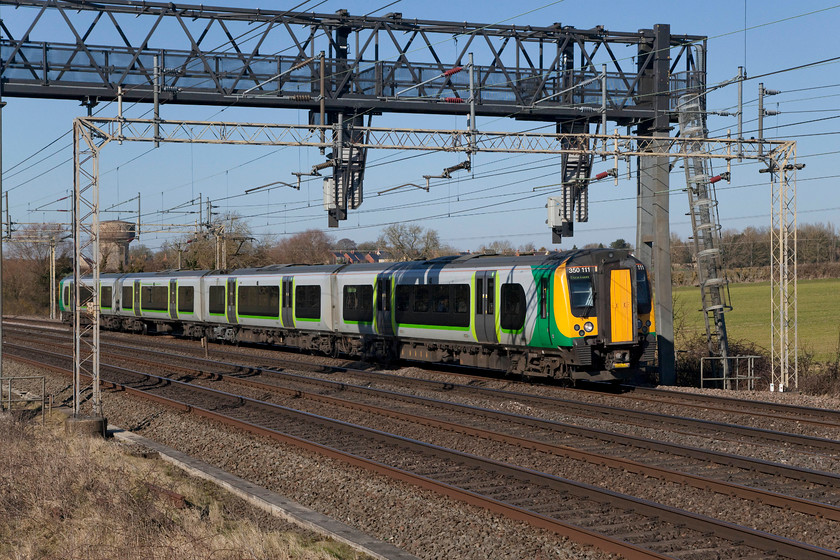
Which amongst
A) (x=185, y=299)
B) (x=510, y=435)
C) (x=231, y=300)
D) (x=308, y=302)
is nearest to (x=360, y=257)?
(x=185, y=299)

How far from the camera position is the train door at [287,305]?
29.8 meters

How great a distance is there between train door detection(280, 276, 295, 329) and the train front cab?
1337cm

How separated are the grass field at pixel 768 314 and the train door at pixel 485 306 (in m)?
10.7

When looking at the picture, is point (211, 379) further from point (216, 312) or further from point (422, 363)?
point (216, 312)

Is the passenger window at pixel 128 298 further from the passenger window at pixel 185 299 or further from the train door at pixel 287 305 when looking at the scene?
the train door at pixel 287 305

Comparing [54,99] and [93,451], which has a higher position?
[54,99]

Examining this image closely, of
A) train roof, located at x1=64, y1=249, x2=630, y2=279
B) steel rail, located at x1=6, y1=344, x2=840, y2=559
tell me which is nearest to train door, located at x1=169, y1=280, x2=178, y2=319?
train roof, located at x1=64, y1=249, x2=630, y2=279

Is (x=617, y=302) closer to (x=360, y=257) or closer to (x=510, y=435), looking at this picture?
(x=510, y=435)

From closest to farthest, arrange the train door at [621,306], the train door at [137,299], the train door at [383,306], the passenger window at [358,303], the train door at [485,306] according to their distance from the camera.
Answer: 1. the train door at [621,306]
2. the train door at [485,306]
3. the train door at [383,306]
4. the passenger window at [358,303]
5. the train door at [137,299]

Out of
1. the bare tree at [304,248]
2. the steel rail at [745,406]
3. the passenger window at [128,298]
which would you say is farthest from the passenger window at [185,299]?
the bare tree at [304,248]

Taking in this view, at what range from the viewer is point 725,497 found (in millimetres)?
9812

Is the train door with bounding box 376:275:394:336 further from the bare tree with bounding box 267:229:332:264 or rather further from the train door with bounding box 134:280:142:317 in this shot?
the bare tree with bounding box 267:229:332:264

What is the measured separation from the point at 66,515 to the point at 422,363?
17556 millimetres

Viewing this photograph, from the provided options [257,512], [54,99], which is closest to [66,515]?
[257,512]
